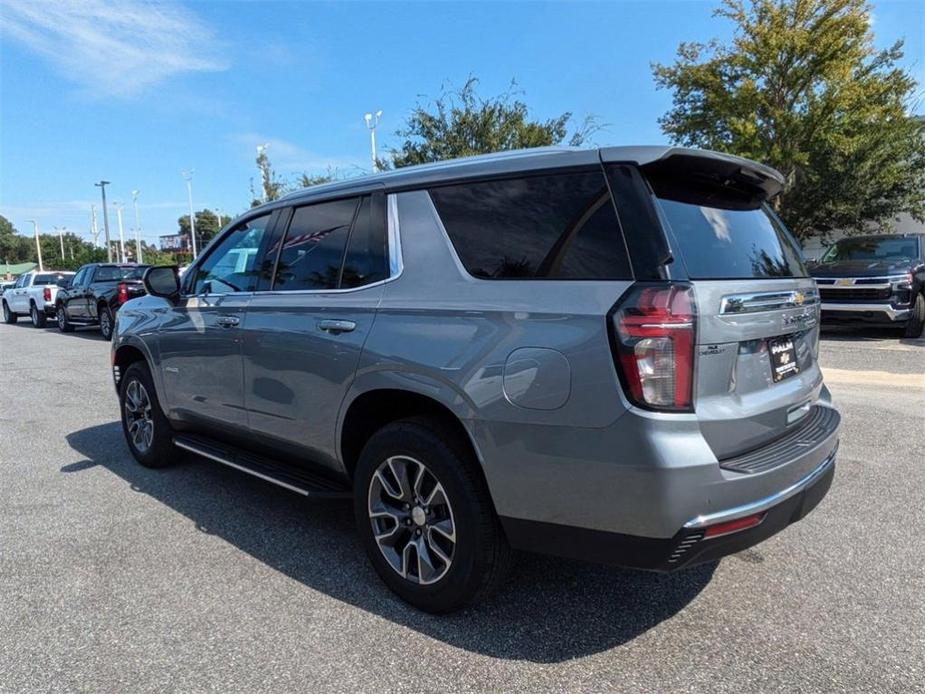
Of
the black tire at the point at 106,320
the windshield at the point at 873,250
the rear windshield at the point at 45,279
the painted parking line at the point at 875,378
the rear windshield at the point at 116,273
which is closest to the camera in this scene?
the painted parking line at the point at 875,378

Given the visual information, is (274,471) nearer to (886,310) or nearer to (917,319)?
(886,310)

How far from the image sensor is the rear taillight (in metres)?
2.17

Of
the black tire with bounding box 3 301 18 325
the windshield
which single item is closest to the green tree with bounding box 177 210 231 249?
the black tire with bounding box 3 301 18 325

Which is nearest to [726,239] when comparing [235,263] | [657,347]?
[657,347]

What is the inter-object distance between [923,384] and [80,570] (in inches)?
330

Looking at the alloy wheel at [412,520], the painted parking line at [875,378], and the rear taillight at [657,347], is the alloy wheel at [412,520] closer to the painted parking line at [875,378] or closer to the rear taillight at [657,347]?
the rear taillight at [657,347]

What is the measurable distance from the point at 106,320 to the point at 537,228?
1519 cm

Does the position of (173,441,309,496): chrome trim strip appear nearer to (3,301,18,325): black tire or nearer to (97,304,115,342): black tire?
(97,304,115,342): black tire

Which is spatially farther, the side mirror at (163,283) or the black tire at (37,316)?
the black tire at (37,316)

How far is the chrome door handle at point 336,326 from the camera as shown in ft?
9.98

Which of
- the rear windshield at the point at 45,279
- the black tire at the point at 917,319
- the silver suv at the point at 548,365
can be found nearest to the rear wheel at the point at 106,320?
the rear windshield at the point at 45,279

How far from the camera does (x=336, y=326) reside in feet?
10.2

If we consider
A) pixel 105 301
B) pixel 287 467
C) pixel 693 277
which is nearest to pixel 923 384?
pixel 693 277

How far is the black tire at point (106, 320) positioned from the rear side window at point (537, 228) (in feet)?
47.5
